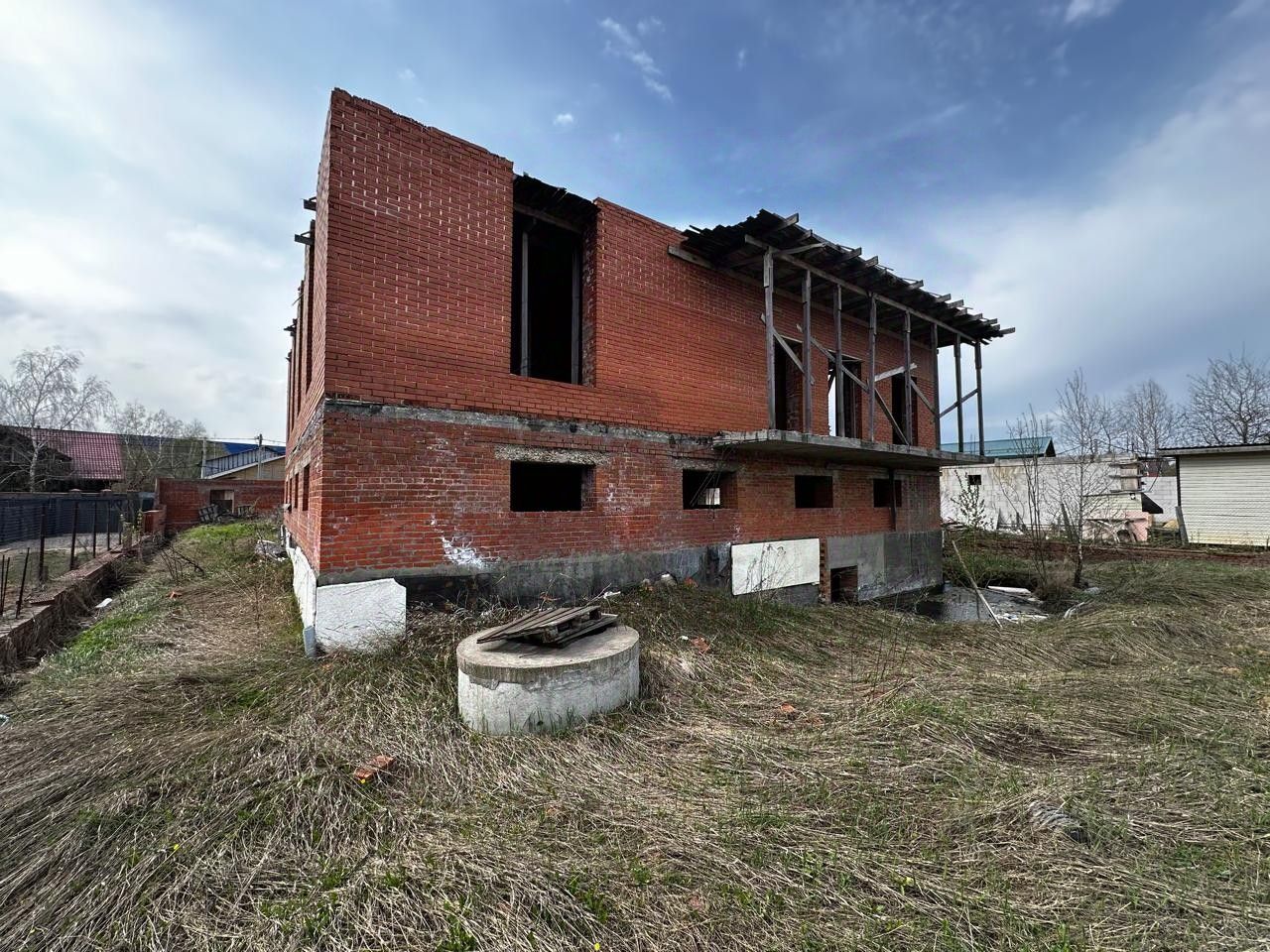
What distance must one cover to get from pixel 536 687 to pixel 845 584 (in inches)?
345

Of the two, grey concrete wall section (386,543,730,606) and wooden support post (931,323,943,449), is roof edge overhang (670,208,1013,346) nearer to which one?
wooden support post (931,323,943,449)

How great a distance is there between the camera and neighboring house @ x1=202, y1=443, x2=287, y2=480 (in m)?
31.5

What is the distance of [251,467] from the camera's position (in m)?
31.5

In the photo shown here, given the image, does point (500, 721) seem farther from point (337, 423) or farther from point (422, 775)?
point (337, 423)

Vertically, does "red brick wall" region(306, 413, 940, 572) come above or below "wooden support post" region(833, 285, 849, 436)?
below

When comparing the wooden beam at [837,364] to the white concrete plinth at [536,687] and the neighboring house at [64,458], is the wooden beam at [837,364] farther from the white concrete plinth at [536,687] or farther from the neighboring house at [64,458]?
the neighboring house at [64,458]

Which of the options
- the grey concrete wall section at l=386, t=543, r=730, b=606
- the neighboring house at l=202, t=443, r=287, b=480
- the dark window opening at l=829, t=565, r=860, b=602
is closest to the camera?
the grey concrete wall section at l=386, t=543, r=730, b=606

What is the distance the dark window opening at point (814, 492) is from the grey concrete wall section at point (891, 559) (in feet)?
2.49

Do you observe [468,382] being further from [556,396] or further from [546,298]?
[546,298]

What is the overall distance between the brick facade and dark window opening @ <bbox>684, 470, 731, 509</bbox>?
189 millimetres

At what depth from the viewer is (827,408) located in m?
10.8

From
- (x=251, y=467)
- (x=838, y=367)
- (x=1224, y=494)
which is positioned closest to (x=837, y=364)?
(x=838, y=367)

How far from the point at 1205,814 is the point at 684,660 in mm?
3573

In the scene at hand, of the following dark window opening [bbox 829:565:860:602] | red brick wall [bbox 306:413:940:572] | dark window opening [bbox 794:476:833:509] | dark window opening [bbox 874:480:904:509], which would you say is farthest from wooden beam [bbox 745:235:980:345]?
dark window opening [bbox 829:565:860:602]
